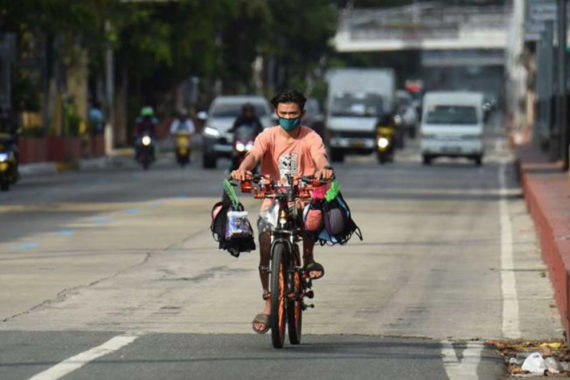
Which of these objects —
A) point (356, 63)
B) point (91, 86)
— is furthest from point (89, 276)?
point (356, 63)

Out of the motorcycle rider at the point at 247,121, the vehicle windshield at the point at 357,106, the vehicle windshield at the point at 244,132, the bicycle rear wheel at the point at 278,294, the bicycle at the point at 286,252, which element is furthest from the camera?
the vehicle windshield at the point at 357,106

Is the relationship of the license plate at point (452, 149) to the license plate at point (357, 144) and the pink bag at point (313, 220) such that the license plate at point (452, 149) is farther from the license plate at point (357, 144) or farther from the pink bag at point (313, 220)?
the pink bag at point (313, 220)

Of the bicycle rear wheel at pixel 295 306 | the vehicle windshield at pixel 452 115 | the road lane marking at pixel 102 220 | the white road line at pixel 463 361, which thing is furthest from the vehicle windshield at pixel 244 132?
the bicycle rear wheel at pixel 295 306

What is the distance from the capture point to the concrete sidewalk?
13.5m

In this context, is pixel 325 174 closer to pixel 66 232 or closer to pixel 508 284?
pixel 508 284

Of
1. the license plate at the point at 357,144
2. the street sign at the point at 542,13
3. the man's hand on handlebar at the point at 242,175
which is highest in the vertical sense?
the street sign at the point at 542,13

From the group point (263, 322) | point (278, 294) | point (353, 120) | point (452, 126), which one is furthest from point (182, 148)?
point (278, 294)

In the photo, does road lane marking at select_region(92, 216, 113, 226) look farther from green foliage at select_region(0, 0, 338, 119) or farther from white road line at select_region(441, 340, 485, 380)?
green foliage at select_region(0, 0, 338, 119)

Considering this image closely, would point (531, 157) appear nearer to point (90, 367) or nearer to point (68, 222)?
point (68, 222)

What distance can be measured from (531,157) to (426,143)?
10713 mm

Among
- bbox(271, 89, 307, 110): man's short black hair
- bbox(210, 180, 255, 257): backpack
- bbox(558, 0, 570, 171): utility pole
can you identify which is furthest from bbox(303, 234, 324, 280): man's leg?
bbox(558, 0, 570, 171): utility pole

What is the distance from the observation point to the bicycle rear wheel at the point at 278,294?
12008 mm

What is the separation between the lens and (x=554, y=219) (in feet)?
62.8

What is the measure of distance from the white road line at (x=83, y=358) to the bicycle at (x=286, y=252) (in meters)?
1.03
